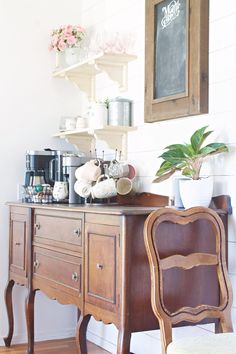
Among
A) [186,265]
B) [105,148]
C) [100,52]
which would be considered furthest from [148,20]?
[186,265]

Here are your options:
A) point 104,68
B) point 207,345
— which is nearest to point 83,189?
point 104,68

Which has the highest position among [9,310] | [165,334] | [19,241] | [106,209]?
[106,209]

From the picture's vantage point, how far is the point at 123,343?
2.18 m

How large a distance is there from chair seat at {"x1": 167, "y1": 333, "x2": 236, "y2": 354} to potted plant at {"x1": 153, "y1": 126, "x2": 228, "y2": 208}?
0.71m

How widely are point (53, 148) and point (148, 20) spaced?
1.22 metres

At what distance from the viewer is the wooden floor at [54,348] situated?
350cm

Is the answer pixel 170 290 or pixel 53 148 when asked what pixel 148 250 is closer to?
pixel 170 290

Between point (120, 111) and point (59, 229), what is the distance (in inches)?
31.7

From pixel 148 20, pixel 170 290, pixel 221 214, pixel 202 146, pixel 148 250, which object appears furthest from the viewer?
pixel 148 20

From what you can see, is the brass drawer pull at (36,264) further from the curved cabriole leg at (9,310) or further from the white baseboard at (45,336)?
the white baseboard at (45,336)

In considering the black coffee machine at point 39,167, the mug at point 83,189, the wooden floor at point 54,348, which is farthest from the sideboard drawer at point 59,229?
the wooden floor at point 54,348

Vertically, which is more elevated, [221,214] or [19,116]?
[19,116]

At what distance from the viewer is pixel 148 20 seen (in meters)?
3.05

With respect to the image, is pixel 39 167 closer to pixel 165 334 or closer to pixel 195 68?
pixel 195 68
